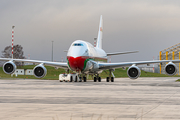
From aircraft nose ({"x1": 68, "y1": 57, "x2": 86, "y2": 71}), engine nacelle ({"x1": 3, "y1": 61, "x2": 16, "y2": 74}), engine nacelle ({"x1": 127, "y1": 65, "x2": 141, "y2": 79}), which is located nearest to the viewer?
aircraft nose ({"x1": 68, "y1": 57, "x2": 86, "y2": 71})

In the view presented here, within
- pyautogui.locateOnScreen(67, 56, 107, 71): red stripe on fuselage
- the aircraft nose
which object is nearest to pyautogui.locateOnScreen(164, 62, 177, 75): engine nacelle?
pyautogui.locateOnScreen(67, 56, 107, 71): red stripe on fuselage

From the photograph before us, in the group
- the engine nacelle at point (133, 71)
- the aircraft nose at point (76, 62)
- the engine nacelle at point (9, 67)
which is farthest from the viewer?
the engine nacelle at point (9, 67)

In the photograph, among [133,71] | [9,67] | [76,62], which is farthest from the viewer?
[9,67]

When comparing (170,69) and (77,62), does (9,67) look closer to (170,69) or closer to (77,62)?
(77,62)

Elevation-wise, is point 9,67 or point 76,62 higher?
point 76,62

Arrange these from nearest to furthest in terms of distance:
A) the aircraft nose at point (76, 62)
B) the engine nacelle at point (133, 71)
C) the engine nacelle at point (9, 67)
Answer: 1. the aircraft nose at point (76, 62)
2. the engine nacelle at point (133, 71)
3. the engine nacelle at point (9, 67)

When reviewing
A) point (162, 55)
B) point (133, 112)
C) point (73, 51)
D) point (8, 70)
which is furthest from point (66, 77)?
point (162, 55)

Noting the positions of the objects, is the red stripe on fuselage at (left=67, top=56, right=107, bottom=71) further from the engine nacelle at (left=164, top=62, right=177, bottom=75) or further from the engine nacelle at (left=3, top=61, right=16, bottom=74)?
the engine nacelle at (left=164, top=62, right=177, bottom=75)

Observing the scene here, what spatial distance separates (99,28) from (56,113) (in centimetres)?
4254

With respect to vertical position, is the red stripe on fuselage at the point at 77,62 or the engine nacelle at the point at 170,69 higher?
the red stripe on fuselage at the point at 77,62

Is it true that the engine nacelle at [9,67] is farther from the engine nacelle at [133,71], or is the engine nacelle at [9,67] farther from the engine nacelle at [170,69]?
the engine nacelle at [170,69]

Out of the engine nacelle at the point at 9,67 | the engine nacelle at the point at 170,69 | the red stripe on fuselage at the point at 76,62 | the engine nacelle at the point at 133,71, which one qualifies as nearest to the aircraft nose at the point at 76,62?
the red stripe on fuselage at the point at 76,62

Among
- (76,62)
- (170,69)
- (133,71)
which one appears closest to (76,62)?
(76,62)

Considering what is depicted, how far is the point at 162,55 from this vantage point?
72250 millimetres
